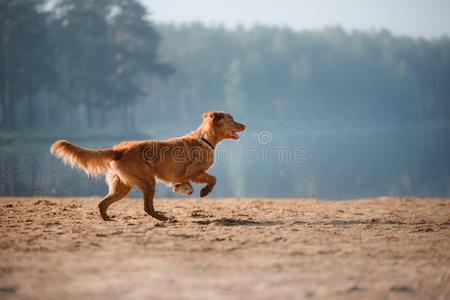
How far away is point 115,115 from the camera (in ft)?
210

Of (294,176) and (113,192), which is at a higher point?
(294,176)

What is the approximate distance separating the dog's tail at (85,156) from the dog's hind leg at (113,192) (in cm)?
24


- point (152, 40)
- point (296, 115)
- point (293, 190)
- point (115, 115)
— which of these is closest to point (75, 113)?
point (115, 115)

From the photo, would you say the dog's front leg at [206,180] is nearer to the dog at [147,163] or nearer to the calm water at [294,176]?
the dog at [147,163]

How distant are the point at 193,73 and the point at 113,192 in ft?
221

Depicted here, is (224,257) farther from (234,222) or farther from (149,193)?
(149,193)

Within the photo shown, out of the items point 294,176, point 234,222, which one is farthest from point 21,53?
point 234,222

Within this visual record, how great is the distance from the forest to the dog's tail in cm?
3600

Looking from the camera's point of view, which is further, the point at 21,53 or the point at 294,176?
the point at 21,53

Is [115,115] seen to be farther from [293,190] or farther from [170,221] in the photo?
[170,221]

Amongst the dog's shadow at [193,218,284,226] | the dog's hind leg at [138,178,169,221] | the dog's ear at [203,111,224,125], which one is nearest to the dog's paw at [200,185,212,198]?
the dog's shadow at [193,218,284,226]

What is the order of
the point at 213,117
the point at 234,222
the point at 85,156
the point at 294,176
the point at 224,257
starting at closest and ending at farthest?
the point at 224,257, the point at 85,156, the point at 234,222, the point at 213,117, the point at 294,176

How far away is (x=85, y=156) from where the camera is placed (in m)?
8.46

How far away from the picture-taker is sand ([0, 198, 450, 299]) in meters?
4.76
